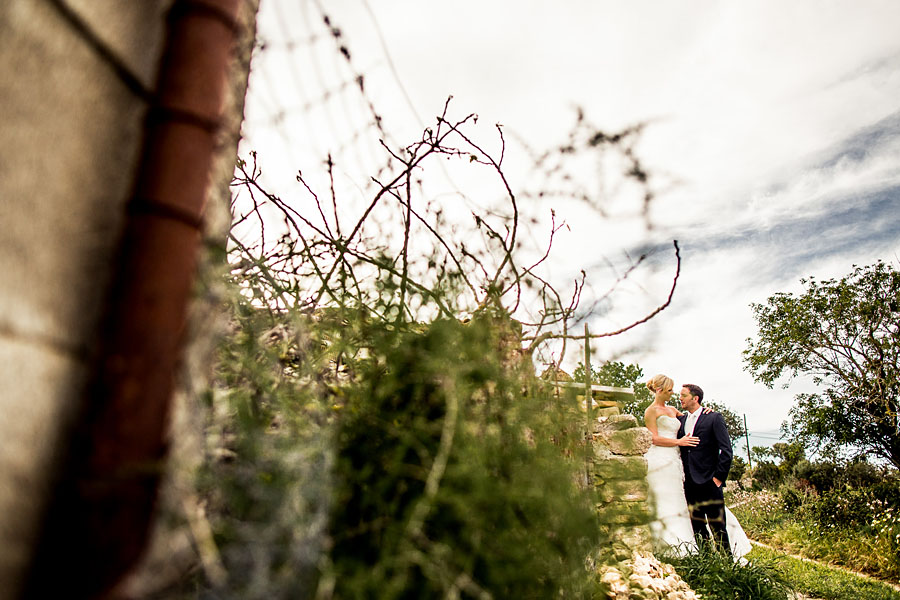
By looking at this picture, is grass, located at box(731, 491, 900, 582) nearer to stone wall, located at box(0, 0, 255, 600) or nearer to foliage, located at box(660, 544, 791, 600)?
foliage, located at box(660, 544, 791, 600)

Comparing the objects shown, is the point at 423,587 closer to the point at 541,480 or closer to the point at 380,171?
the point at 541,480

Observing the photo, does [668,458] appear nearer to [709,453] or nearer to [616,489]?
[709,453]

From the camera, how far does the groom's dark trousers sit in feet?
21.2

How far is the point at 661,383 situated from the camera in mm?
7375

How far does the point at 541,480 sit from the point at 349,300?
814mm

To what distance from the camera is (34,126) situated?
787 millimetres

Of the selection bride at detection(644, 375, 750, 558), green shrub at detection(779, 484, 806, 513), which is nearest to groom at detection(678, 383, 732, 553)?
bride at detection(644, 375, 750, 558)

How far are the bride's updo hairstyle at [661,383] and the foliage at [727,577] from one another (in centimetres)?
228

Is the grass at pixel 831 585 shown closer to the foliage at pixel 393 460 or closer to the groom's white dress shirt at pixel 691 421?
the groom's white dress shirt at pixel 691 421

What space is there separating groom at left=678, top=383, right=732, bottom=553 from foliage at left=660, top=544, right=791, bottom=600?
728mm

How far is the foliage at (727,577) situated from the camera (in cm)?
486

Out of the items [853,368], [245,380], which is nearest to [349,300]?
[245,380]

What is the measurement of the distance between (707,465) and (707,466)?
0.01 metres

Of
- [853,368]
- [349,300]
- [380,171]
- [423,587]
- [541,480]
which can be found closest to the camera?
[423,587]
